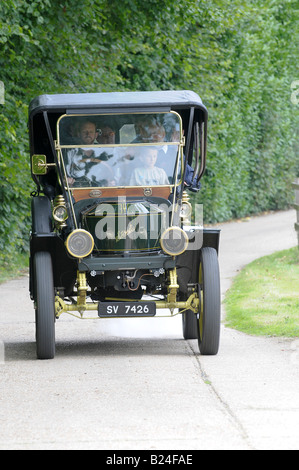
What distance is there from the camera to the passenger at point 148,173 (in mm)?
10383

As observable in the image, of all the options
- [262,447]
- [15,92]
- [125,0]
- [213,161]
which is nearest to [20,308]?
[15,92]

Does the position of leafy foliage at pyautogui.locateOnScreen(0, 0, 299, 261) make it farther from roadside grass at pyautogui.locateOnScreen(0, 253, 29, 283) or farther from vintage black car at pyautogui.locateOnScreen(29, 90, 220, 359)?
vintage black car at pyautogui.locateOnScreen(29, 90, 220, 359)

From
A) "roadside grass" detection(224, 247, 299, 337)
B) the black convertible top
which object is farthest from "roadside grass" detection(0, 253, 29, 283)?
the black convertible top

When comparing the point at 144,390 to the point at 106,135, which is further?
the point at 106,135

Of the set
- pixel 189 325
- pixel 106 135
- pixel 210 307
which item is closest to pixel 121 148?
pixel 106 135

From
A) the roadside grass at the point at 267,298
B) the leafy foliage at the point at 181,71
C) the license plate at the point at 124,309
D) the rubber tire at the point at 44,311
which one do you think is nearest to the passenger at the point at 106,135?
the rubber tire at the point at 44,311

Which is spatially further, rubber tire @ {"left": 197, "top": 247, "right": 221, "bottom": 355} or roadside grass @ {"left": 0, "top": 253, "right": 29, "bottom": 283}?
roadside grass @ {"left": 0, "top": 253, "right": 29, "bottom": 283}

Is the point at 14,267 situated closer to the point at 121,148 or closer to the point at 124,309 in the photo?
the point at 121,148

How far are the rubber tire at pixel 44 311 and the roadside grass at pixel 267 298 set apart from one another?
275 centimetres

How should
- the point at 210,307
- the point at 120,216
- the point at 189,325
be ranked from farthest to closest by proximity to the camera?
the point at 189,325
the point at 120,216
the point at 210,307

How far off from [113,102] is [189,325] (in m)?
2.57

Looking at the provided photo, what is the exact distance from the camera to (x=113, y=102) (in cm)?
1031

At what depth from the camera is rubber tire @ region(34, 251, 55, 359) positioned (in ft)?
31.2

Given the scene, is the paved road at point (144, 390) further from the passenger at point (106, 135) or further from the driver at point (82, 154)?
the passenger at point (106, 135)
